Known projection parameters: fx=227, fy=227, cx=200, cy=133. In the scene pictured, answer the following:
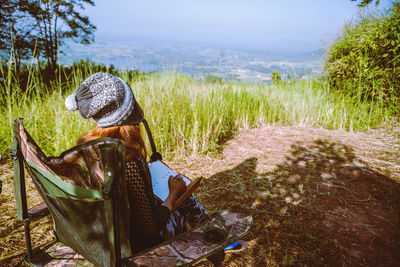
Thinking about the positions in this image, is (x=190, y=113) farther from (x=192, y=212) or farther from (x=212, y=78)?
(x=192, y=212)

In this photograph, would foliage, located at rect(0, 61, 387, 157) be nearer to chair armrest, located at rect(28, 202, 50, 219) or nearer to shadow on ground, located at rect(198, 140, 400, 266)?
shadow on ground, located at rect(198, 140, 400, 266)

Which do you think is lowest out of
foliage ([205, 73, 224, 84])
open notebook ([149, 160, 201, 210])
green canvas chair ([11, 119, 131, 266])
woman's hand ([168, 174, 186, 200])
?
open notebook ([149, 160, 201, 210])

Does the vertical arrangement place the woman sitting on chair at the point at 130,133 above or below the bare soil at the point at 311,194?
above

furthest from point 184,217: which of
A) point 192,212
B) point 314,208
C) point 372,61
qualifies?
point 372,61

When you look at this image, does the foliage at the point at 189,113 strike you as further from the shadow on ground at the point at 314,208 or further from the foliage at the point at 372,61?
the shadow on ground at the point at 314,208

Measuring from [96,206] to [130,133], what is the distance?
552mm

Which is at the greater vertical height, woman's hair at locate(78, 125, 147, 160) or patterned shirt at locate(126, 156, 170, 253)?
woman's hair at locate(78, 125, 147, 160)

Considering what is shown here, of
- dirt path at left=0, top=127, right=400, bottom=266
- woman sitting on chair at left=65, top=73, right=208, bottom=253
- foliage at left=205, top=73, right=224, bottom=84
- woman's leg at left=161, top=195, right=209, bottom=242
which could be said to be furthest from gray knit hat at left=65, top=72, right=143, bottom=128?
foliage at left=205, top=73, right=224, bottom=84

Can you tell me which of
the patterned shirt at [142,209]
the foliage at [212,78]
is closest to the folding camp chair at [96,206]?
the patterned shirt at [142,209]

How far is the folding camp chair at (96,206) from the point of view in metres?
0.83

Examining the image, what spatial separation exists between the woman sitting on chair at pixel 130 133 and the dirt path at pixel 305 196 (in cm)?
70

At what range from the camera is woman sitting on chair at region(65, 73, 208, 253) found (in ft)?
3.82

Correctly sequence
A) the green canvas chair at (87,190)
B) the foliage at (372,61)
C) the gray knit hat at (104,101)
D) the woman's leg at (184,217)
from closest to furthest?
the green canvas chair at (87,190), the gray knit hat at (104,101), the woman's leg at (184,217), the foliage at (372,61)

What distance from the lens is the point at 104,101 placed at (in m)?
1.24
